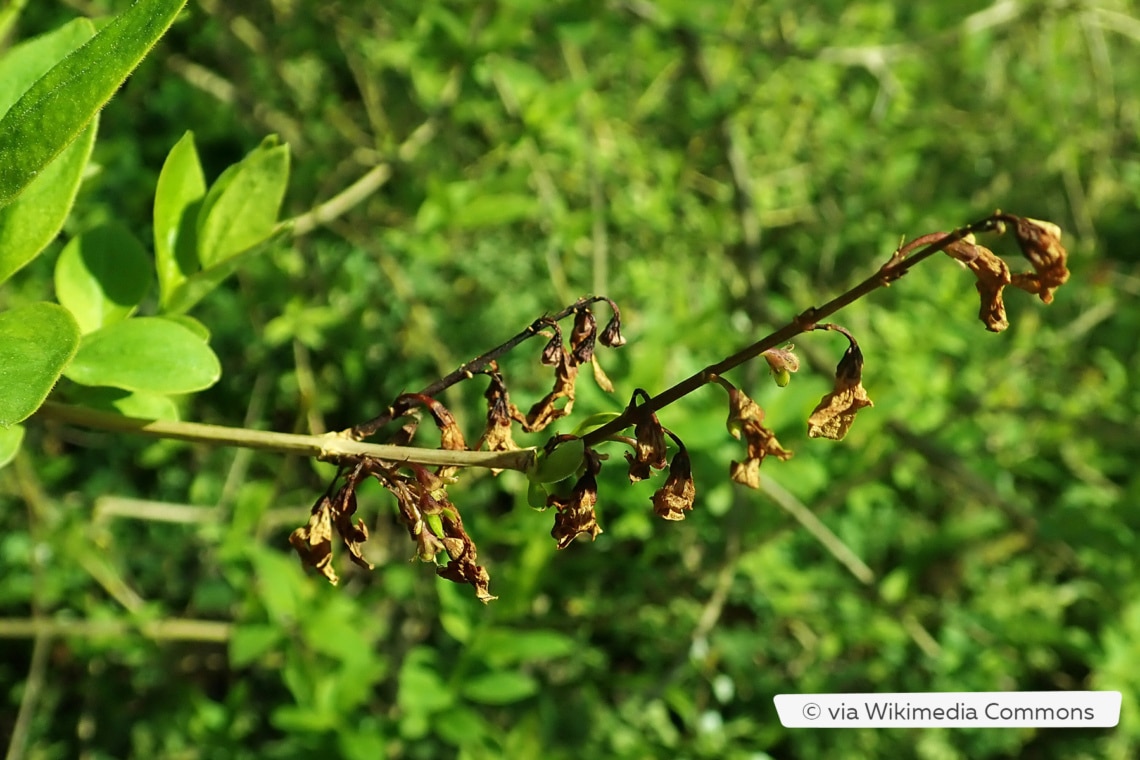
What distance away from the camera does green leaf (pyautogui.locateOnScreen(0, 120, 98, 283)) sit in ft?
1.95

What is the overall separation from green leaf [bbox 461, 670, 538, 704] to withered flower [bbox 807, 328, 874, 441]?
0.83 meters

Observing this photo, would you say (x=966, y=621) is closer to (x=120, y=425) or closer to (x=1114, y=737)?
(x=1114, y=737)

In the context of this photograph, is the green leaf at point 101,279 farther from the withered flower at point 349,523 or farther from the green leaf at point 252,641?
the green leaf at point 252,641

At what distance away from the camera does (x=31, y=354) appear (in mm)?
484

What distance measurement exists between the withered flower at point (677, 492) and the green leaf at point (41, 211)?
0.39 m

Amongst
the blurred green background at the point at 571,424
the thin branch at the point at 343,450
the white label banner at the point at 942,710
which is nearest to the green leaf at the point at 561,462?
the thin branch at the point at 343,450

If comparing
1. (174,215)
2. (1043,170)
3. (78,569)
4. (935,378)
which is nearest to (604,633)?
(935,378)

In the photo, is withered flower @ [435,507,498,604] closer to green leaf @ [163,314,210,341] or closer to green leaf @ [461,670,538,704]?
green leaf @ [163,314,210,341]

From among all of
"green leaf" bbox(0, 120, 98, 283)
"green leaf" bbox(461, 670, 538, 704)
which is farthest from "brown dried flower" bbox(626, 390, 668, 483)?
"green leaf" bbox(461, 670, 538, 704)

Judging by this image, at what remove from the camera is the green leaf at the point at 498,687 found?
50.2 inches

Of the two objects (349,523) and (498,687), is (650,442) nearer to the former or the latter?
(349,523)

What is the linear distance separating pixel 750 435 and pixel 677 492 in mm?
55

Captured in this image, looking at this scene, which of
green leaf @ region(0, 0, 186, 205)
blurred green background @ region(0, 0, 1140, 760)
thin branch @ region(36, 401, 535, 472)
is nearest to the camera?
green leaf @ region(0, 0, 186, 205)

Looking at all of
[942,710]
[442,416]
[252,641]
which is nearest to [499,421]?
[442,416]
